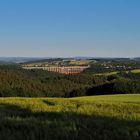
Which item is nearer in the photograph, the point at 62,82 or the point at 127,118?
the point at 127,118

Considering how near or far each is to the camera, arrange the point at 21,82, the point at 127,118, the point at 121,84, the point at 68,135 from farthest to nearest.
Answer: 1. the point at 21,82
2. the point at 121,84
3. the point at 127,118
4. the point at 68,135

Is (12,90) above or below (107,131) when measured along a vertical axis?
below

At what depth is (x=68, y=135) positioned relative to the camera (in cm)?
548

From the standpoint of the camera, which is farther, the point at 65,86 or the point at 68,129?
the point at 65,86

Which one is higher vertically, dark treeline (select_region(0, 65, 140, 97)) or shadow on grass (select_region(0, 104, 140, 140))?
shadow on grass (select_region(0, 104, 140, 140))

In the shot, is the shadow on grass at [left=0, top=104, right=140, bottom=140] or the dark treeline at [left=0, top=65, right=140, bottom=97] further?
the dark treeline at [left=0, top=65, right=140, bottom=97]

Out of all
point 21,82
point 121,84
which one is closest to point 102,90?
point 121,84

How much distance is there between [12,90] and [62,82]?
27781 millimetres

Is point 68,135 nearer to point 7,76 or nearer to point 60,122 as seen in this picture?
point 60,122

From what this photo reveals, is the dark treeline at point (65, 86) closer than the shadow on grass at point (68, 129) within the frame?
No

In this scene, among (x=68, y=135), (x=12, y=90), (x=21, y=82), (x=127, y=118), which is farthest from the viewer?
(x=21, y=82)

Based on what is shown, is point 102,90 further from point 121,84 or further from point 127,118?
point 127,118

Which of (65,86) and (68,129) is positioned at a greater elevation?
(68,129)

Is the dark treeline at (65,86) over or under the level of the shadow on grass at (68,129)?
under
